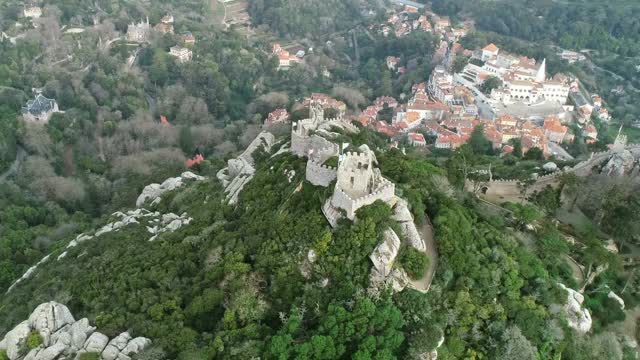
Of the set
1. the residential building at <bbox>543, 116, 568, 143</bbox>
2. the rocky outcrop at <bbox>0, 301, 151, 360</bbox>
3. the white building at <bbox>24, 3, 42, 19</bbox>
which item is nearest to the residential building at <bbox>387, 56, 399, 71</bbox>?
the residential building at <bbox>543, 116, 568, 143</bbox>

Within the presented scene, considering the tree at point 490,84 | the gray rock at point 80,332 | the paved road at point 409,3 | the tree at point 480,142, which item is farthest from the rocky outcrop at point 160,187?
the paved road at point 409,3

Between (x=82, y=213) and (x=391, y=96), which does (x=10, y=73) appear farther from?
(x=391, y=96)

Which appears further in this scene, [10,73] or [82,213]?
[10,73]

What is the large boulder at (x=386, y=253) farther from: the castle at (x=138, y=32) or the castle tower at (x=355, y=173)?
the castle at (x=138, y=32)

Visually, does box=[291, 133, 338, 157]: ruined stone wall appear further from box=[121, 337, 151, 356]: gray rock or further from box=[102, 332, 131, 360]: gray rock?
box=[102, 332, 131, 360]: gray rock

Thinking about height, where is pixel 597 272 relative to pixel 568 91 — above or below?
above

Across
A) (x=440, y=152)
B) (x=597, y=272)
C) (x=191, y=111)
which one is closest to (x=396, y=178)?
(x=597, y=272)
